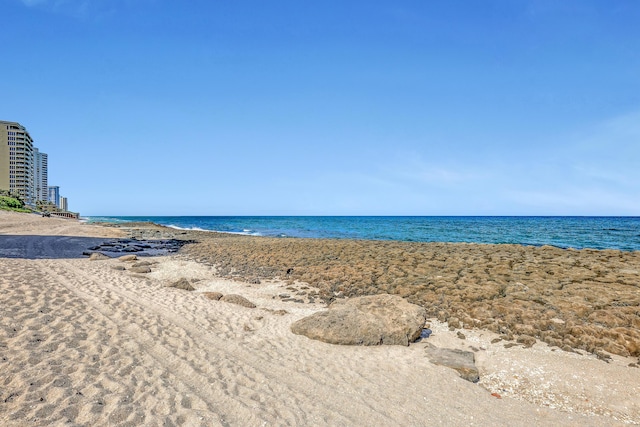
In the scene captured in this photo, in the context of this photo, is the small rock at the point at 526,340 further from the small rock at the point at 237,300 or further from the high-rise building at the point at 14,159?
the high-rise building at the point at 14,159

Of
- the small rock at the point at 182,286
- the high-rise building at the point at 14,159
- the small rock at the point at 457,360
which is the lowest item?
the small rock at the point at 457,360

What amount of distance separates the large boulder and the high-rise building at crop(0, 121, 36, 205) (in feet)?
412

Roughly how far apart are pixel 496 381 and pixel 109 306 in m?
9.77

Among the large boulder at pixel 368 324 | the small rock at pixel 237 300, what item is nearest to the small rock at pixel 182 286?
the small rock at pixel 237 300

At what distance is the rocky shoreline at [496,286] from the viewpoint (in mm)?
9188

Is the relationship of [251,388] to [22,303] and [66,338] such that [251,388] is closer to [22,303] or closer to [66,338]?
[66,338]

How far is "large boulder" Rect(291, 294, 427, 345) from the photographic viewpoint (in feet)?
28.3

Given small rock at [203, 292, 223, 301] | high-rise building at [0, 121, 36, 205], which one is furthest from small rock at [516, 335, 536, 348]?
high-rise building at [0, 121, 36, 205]

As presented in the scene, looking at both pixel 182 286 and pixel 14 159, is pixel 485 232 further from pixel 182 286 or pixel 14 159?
pixel 14 159

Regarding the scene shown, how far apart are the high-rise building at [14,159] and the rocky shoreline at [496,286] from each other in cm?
11737

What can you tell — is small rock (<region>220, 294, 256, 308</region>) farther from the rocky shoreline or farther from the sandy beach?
the rocky shoreline

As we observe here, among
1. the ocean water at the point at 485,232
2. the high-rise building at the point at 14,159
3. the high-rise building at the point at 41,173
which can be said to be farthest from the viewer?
the high-rise building at the point at 41,173

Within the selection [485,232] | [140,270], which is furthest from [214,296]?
[485,232]

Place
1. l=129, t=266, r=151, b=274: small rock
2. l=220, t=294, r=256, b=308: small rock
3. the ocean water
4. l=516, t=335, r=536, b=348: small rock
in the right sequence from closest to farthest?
l=516, t=335, r=536, b=348: small rock → l=220, t=294, r=256, b=308: small rock → l=129, t=266, r=151, b=274: small rock → the ocean water
